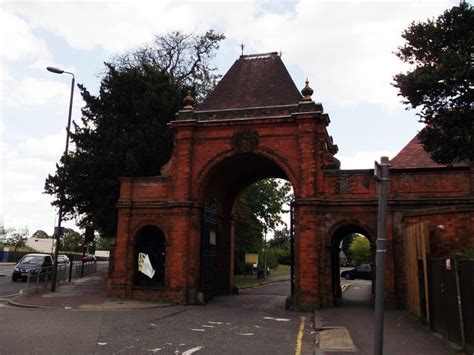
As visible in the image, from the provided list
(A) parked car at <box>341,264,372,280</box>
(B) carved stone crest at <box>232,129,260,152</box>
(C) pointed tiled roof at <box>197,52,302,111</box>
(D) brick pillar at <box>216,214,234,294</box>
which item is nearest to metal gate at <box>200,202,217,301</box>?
A: (D) brick pillar at <box>216,214,234,294</box>

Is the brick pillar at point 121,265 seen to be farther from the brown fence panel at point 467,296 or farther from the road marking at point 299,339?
the brown fence panel at point 467,296

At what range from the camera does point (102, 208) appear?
24.0m

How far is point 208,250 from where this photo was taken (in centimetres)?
2052

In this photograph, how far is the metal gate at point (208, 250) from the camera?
1979cm

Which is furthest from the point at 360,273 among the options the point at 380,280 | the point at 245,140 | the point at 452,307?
the point at 380,280

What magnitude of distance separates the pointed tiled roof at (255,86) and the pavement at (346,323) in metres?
9.21

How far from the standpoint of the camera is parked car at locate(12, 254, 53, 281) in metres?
27.5

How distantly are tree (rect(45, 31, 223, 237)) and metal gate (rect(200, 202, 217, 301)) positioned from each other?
5187mm

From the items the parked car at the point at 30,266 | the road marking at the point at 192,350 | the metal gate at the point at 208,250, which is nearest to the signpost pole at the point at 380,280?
the road marking at the point at 192,350

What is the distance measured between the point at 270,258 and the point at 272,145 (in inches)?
1365

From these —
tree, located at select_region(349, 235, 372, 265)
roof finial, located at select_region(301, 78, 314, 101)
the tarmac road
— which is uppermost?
roof finial, located at select_region(301, 78, 314, 101)

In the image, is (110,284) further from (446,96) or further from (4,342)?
(446,96)

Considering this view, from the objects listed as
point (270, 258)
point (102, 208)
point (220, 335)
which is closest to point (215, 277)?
point (102, 208)

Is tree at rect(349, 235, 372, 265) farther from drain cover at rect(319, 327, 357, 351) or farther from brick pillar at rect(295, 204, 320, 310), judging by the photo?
drain cover at rect(319, 327, 357, 351)
